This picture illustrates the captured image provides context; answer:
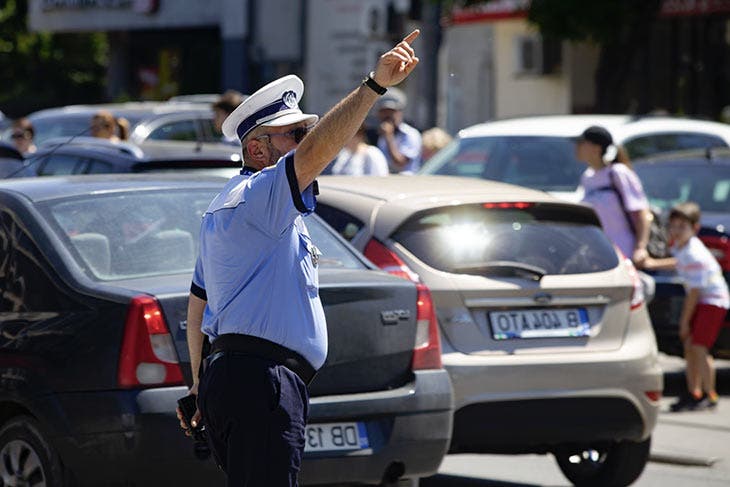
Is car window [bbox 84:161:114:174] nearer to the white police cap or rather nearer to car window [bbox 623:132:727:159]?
car window [bbox 623:132:727:159]

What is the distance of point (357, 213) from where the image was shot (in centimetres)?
820

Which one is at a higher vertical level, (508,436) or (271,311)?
(271,311)

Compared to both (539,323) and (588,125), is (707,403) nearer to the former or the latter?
(588,125)

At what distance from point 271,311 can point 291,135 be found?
0.48m

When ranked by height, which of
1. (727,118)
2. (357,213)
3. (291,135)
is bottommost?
(727,118)

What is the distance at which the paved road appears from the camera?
345 inches

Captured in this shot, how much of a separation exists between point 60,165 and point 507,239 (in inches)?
170

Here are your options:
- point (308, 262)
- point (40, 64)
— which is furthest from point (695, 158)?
point (40, 64)

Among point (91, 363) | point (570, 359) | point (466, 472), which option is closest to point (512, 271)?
point (570, 359)

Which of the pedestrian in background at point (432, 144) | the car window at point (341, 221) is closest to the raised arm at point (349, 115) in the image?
the car window at point (341, 221)

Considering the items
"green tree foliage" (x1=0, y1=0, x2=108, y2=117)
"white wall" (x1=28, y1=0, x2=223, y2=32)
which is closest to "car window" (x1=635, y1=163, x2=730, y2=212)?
"white wall" (x1=28, y1=0, x2=223, y2=32)

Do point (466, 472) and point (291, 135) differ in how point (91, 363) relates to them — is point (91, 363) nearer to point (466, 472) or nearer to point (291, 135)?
point (291, 135)

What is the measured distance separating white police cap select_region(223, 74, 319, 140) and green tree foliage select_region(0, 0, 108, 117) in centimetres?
4373

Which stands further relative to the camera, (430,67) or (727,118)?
(727,118)
